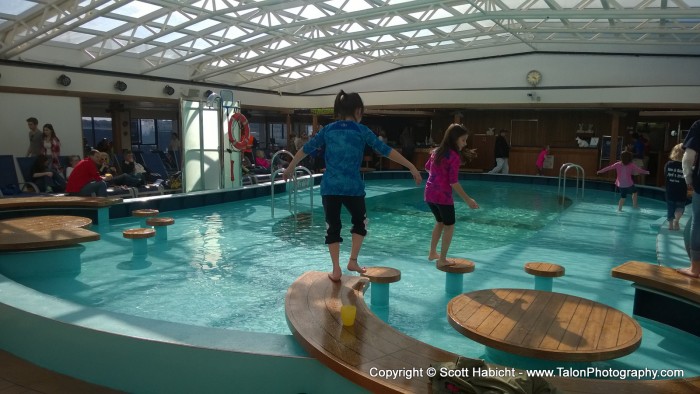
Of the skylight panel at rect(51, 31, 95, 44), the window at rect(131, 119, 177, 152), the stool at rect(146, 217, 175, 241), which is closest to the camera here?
the stool at rect(146, 217, 175, 241)

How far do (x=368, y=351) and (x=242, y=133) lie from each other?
8.89 meters

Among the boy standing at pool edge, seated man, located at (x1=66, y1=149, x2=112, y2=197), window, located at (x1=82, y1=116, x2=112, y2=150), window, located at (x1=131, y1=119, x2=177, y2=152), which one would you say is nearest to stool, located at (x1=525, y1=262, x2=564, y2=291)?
the boy standing at pool edge

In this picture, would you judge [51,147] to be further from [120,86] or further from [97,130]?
[97,130]

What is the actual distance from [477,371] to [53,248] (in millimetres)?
4402

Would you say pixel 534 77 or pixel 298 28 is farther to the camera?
pixel 534 77

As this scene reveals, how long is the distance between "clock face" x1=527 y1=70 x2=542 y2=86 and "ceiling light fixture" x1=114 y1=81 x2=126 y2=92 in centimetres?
1220

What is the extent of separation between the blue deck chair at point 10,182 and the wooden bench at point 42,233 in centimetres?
400

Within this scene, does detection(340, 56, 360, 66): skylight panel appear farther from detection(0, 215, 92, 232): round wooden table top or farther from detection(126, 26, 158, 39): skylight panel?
detection(0, 215, 92, 232): round wooden table top

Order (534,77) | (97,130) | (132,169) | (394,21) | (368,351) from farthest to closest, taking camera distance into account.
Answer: (97,130), (534,77), (394,21), (132,169), (368,351)

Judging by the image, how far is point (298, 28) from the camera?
1355 centimetres

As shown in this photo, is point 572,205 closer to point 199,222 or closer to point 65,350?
point 199,222

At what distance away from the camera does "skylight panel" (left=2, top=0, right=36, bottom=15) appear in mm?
9461

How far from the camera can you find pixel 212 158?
10.2 m

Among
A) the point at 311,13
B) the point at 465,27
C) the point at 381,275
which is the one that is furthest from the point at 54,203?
the point at 465,27
